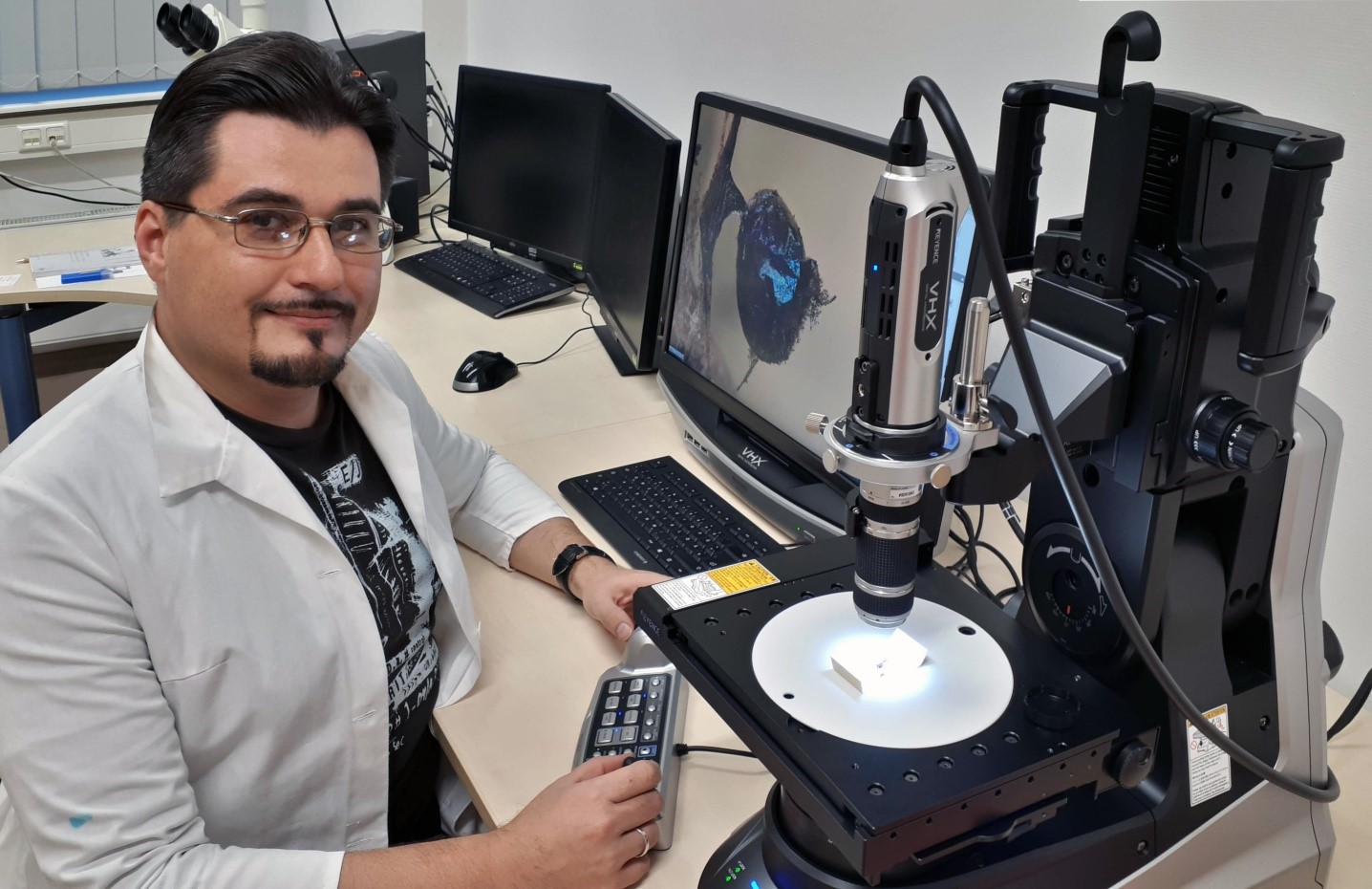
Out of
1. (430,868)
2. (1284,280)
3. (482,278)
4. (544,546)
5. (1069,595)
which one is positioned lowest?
(430,868)

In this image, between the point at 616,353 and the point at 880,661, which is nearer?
the point at 880,661

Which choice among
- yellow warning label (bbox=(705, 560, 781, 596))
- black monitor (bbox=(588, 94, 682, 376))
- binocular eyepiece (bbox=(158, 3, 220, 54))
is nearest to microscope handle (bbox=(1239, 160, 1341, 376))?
yellow warning label (bbox=(705, 560, 781, 596))

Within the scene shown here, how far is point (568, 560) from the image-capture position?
4.54ft

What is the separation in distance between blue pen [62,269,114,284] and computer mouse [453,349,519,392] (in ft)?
3.13

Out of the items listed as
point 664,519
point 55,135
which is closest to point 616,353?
point 664,519

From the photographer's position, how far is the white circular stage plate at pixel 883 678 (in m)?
0.76

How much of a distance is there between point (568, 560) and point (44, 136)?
242 centimetres

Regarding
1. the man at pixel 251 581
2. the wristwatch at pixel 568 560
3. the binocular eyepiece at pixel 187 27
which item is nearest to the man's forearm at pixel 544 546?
the wristwatch at pixel 568 560

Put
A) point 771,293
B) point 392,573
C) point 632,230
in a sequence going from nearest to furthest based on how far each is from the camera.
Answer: point 392,573 → point 771,293 → point 632,230

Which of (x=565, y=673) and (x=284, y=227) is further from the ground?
(x=284, y=227)

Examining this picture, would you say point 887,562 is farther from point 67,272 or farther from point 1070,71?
point 67,272

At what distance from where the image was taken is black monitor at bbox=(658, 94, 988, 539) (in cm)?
131

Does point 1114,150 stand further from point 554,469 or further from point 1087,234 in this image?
point 554,469

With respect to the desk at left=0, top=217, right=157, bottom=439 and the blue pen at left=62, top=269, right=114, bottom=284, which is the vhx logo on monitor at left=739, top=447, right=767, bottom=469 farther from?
the blue pen at left=62, top=269, right=114, bottom=284
